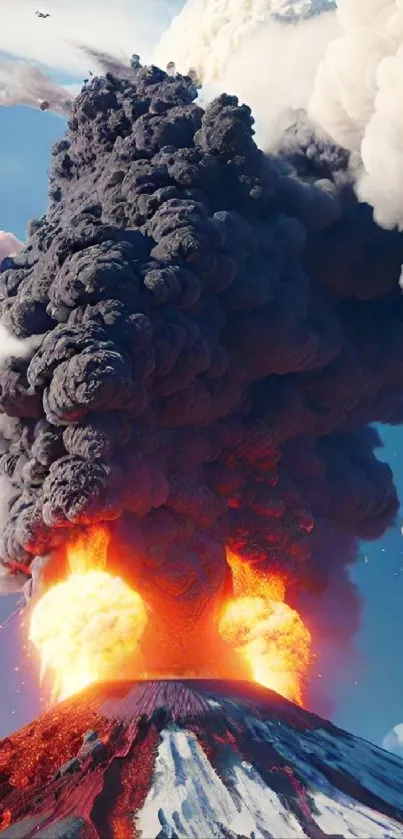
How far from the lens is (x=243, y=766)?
25.4 m

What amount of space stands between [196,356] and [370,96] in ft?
38.2

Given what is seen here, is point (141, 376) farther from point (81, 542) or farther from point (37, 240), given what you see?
point (37, 240)

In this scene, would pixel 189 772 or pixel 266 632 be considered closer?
pixel 189 772

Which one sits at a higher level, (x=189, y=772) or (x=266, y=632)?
(x=266, y=632)

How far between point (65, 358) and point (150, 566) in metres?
6.62

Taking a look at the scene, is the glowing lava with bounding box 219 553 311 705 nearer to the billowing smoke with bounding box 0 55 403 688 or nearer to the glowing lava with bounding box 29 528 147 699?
the billowing smoke with bounding box 0 55 403 688

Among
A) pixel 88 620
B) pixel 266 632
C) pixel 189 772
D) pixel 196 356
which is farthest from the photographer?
pixel 266 632

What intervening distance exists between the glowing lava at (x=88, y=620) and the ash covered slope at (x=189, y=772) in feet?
4.21

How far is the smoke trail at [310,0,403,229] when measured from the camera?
A: 104 feet

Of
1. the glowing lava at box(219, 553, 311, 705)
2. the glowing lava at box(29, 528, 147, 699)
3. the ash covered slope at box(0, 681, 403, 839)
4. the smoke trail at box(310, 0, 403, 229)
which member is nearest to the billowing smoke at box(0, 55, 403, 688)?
the glowing lava at box(29, 528, 147, 699)

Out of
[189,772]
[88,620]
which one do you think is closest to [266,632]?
[88,620]

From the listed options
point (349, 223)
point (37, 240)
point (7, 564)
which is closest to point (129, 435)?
point (7, 564)

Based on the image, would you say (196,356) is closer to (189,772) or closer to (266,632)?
(266,632)

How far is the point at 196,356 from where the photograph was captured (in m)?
30.2
